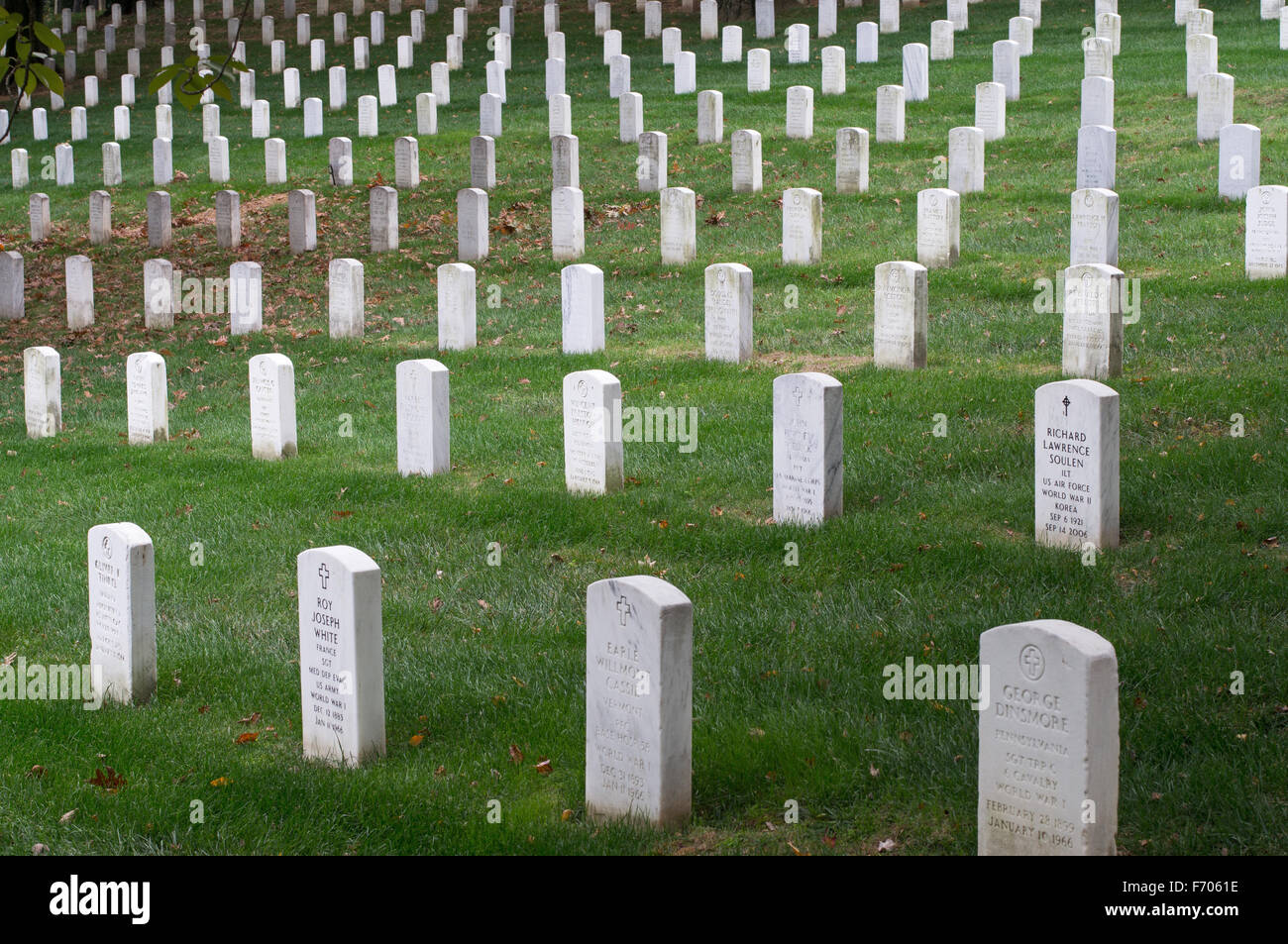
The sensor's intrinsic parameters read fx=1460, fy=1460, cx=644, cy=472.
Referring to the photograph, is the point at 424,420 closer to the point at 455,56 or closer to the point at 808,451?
the point at 808,451

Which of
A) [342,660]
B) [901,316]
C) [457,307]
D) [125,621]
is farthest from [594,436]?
[457,307]

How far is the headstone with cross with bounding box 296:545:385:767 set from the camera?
232 inches

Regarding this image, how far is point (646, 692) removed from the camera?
5195mm

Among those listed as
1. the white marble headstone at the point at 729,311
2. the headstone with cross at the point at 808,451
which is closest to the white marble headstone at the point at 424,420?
the headstone with cross at the point at 808,451

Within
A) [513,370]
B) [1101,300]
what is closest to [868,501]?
[1101,300]

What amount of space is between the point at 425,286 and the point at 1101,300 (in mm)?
9193

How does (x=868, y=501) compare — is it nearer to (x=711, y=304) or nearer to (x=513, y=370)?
(x=711, y=304)

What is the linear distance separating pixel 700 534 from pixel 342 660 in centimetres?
284

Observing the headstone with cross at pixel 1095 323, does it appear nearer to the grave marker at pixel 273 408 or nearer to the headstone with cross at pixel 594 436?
the headstone with cross at pixel 594 436

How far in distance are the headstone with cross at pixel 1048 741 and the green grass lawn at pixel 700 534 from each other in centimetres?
26

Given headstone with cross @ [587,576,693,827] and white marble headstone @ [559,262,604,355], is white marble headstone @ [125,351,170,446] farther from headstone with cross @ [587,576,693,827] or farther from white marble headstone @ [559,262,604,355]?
headstone with cross @ [587,576,693,827]

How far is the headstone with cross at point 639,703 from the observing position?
515cm

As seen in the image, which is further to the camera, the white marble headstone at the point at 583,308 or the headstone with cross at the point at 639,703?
the white marble headstone at the point at 583,308

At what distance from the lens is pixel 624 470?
976 centimetres
